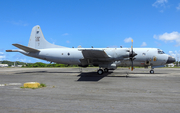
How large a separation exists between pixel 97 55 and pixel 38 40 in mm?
11597

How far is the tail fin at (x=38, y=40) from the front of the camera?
24.1 m

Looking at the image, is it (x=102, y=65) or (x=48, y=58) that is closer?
(x=102, y=65)

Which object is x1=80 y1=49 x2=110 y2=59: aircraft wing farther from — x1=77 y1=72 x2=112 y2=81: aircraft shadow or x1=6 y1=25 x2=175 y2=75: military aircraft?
x1=77 y1=72 x2=112 y2=81: aircraft shadow

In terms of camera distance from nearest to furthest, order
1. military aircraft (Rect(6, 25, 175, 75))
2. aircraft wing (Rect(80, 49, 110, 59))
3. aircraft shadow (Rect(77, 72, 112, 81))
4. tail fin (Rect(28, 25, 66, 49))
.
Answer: aircraft shadow (Rect(77, 72, 112, 81)) → aircraft wing (Rect(80, 49, 110, 59)) → military aircraft (Rect(6, 25, 175, 75)) → tail fin (Rect(28, 25, 66, 49))

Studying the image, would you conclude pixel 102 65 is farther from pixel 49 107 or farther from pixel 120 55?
pixel 49 107

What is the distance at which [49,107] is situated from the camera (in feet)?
18.4

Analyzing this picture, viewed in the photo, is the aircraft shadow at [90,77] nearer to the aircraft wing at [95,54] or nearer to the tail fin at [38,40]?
the aircraft wing at [95,54]

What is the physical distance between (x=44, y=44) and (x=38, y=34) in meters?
2.01

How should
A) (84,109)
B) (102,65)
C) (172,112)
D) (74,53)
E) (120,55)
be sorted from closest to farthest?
(172,112), (84,109), (120,55), (102,65), (74,53)

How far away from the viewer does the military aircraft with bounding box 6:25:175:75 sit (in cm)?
1850

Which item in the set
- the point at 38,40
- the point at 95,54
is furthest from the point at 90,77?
the point at 38,40

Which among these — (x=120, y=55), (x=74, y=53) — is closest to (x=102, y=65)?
(x=120, y=55)

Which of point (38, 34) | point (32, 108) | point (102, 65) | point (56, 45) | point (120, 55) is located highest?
point (38, 34)

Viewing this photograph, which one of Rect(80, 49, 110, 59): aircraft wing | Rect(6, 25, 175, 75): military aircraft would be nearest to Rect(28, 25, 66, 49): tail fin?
Rect(6, 25, 175, 75): military aircraft
